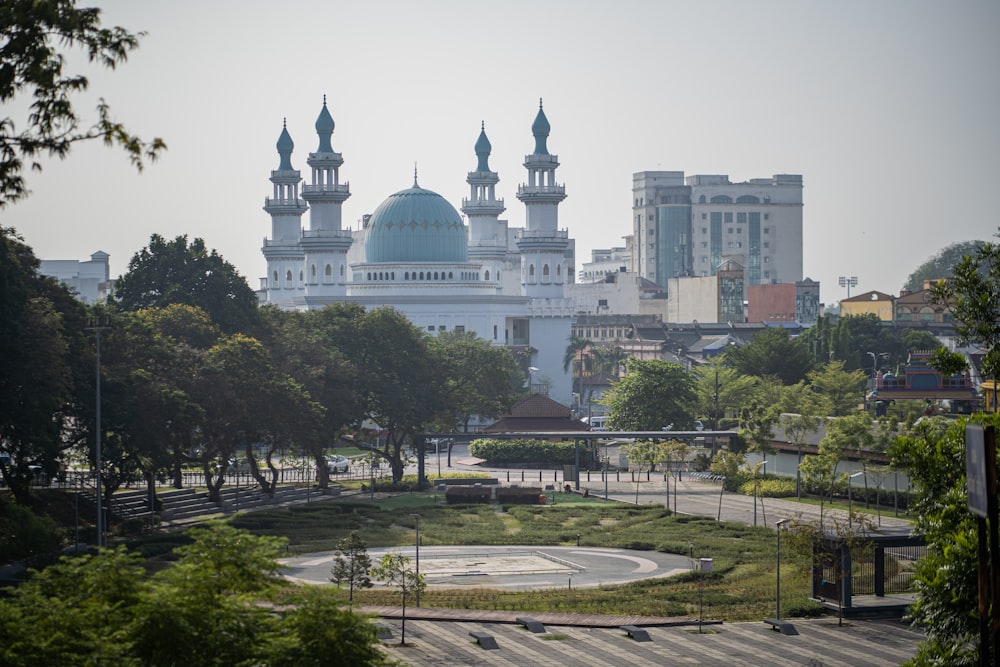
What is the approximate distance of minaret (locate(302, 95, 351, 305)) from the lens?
172125 millimetres

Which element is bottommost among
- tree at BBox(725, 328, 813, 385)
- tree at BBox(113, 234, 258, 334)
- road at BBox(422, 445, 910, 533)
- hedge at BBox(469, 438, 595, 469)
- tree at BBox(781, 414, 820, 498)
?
road at BBox(422, 445, 910, 533)

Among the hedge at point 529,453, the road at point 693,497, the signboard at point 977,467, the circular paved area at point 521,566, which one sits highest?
the signboard at point 977,467

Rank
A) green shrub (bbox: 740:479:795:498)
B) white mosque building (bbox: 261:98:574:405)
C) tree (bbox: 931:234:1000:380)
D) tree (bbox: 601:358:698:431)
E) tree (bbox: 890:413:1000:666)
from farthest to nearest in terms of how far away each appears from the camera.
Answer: white mosque building (bbox: 261:98:574:405), tree (bbox: 601:358:698:431), green shrub (bbox: 740:479:795:498), tree (bbox: 931:234:1000:380), tree (bbox: 890:413:1000:666)

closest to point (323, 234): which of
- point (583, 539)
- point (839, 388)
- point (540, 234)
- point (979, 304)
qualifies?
point (540, 234)

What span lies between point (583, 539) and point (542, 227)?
105407 millimetres

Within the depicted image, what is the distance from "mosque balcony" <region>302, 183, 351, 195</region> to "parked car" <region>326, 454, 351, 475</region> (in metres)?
60.6

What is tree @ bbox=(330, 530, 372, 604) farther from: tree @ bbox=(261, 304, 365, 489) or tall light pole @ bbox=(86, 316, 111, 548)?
tree @ bbox=(261, 304, 365, 489)

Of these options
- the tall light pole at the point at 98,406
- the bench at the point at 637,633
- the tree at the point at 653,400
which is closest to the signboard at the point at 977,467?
the bench at the point at 637,633

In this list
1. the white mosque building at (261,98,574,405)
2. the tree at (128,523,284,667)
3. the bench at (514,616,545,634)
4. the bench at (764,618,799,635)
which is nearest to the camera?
the tree at (128,523,284,667)

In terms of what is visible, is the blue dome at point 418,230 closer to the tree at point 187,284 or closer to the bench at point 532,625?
the tree at point 187,284

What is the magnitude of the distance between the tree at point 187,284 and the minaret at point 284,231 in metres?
80.8

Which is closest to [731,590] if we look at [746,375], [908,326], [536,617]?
[536,617]

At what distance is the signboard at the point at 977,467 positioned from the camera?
979 inches

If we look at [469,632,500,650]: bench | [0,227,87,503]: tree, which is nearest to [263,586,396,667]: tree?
Result: [469,632,500,650]: bench
